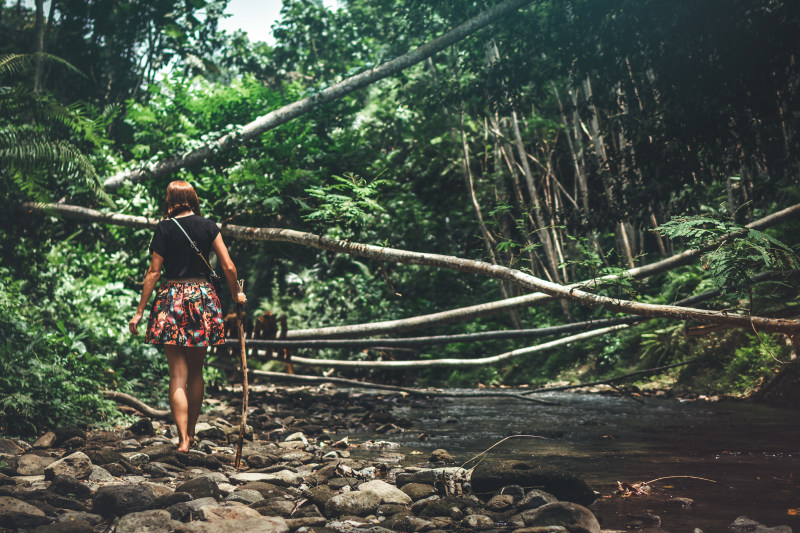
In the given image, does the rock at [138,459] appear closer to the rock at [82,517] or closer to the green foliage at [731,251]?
the rock at [82,517]

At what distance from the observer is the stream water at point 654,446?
2.80 meters

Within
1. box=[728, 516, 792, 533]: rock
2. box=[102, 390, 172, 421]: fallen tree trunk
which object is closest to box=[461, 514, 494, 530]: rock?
box=[728, 516, 792, 533]: rock

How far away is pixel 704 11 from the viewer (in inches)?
229

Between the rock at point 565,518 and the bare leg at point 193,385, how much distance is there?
9.05ft

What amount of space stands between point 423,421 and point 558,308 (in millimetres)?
9342

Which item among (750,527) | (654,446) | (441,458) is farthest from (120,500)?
(654,446)

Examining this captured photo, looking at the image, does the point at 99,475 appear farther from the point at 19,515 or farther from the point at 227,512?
the point at 227,512

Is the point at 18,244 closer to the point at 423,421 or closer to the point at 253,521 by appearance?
the point at 423,421

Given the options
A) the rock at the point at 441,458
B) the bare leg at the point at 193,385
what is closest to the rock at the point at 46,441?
the bare leg at the point at 193,385

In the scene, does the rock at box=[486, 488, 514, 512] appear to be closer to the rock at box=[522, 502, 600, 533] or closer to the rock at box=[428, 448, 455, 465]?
the rock at box=[522, 502, 600, 533]

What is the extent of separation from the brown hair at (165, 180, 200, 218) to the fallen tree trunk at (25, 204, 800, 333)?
189 centimetres

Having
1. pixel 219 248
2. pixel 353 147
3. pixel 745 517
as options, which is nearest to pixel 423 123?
pixel 353 147

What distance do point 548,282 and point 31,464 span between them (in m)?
3.90

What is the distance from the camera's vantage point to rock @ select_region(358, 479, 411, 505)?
2.98m
